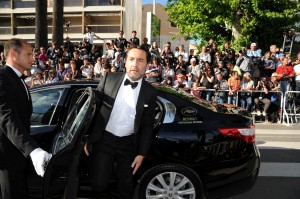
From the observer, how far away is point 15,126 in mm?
2357

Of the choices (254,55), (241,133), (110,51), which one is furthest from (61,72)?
(241,133)

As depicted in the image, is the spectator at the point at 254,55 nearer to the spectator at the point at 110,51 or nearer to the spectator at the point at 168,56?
the spectator at the point at 168,56

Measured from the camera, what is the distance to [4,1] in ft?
152

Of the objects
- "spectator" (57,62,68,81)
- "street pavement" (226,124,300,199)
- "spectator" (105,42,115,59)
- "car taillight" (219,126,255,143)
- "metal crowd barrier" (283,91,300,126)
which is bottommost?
"street pavement" (226,124,300,199)

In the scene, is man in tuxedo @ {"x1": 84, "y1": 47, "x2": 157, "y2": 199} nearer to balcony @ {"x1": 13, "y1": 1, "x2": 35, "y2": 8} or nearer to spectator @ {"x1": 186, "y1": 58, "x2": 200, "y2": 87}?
spectator @ {"x1": 186, "y1": 58, "x2": 200, "y2": 87}

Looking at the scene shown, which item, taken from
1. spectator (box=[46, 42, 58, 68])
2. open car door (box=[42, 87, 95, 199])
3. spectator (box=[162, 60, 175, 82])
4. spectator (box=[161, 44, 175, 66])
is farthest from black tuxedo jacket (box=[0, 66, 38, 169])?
spectator (box=[46, 42, 58, 68])

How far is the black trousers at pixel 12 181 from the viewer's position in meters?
2.50

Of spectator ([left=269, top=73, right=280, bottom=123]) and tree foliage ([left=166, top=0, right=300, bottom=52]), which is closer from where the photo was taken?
spectator ([left=269, top=73, right=280, bottom=123])

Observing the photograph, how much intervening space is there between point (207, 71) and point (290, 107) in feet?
9.05

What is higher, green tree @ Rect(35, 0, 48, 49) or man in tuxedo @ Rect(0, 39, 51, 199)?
green tree @ Rect(35, 0, 48, 49)

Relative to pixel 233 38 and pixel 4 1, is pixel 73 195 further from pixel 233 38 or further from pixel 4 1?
pixel 4 1

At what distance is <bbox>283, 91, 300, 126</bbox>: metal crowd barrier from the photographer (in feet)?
34.3

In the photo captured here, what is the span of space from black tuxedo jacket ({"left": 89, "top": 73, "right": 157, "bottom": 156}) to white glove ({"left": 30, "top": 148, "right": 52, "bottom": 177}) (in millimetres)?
716

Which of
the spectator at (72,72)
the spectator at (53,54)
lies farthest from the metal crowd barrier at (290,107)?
the spectator at (53,54)
